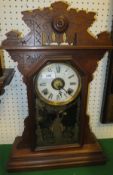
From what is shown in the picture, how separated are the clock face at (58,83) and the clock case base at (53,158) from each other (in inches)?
11.5

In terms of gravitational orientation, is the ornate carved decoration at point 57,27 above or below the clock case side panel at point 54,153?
above

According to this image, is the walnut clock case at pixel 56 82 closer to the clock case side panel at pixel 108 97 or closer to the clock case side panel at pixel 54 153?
the clock case side panel at pixel 54 153

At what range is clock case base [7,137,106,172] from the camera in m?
1.04

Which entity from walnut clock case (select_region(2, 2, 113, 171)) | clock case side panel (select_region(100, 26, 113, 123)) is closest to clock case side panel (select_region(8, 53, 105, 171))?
walnut clock case (select_region(2, 2, 113, 171))

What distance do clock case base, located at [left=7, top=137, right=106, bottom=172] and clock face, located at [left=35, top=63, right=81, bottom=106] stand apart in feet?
0.95

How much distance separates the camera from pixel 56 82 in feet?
3.07

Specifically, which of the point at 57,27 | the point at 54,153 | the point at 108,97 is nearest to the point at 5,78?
the point at 57,27

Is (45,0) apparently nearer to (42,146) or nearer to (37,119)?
(37,119)

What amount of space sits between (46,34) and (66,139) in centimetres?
56

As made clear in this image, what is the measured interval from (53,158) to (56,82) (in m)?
0.42

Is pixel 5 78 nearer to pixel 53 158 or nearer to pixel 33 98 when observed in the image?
pixel 33 98

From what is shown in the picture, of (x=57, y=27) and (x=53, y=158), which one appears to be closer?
(x=57, y=27)

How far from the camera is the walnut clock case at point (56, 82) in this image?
2.79ft

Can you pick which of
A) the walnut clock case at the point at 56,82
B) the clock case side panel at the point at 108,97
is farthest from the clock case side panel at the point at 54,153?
the clock case side panel at the point at 108,97
